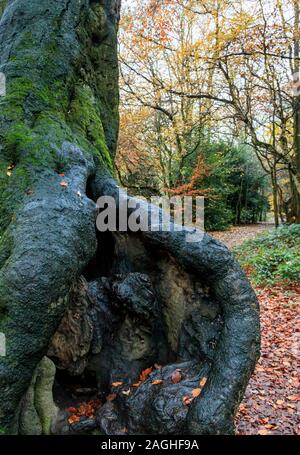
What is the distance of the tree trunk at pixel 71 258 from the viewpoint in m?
2.43

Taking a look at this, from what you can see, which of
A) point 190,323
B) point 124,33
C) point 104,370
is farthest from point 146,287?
point 124,33

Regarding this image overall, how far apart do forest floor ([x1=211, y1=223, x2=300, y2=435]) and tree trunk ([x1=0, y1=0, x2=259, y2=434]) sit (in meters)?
1.39

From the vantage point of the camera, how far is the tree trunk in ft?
7.98

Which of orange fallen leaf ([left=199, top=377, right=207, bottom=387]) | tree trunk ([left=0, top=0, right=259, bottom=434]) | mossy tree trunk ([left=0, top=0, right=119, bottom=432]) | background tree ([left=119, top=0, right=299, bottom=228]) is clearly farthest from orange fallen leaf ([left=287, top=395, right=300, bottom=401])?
background tree ([left=119, top=0, right=299, bottom=228])

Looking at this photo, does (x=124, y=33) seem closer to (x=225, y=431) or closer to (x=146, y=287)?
(x=146, y=287)

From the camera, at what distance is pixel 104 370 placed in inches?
135

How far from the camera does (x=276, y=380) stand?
184 inches

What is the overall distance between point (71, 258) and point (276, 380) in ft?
11.9

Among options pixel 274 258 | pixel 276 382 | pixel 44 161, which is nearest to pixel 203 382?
pixel 276 382

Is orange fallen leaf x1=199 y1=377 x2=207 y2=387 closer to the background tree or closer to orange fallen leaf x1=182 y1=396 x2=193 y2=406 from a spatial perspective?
orange fallen leaf x1=182 y1=396 x2=193 y2=406

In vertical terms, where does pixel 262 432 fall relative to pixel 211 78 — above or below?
below

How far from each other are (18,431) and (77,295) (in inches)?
45.8

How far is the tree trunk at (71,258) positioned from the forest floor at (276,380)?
1395 mm

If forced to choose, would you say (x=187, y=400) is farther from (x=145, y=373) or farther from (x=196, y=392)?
(x=145, y=373)
